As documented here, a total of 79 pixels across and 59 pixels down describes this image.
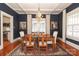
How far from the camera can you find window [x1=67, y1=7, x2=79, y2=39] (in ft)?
18.1

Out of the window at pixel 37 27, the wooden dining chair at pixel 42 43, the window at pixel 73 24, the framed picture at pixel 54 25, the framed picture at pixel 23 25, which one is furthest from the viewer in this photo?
the framed picture at pixel 23 25

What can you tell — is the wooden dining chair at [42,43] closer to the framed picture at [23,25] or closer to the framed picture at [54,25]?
the framed picture at [54,25]

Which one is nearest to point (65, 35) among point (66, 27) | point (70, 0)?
point (66, 27)

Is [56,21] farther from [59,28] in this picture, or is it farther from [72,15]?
[72,15]

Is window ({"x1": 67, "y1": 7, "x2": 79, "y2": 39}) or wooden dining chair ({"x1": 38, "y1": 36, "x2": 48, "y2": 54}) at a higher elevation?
window ({"x1": 67, "y1": 7, "x2": 79, "y2": 39})

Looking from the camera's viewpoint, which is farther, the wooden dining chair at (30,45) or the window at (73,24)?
the window at (73,24)

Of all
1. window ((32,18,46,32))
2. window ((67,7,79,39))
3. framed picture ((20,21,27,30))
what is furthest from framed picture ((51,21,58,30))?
window ((67,7,79,39))

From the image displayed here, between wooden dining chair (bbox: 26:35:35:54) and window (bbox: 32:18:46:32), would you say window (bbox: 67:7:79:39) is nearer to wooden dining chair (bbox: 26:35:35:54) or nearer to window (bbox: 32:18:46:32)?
wooden dining chair (bbox: 26:35:35:54)

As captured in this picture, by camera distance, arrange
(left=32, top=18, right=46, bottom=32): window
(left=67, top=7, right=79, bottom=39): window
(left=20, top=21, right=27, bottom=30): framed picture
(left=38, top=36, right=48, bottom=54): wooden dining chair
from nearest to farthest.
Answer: (left=38, top=36, right=48, bottom=54): wooden dining chair → (left=67, top=7, right=79, bottom=39): window → (left=32, top=18, right=46, bottom=32): window → (left=20, top=21, right=27, bottom=30): framed picture

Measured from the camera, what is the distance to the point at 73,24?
601 cm

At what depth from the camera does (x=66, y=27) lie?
688 cm

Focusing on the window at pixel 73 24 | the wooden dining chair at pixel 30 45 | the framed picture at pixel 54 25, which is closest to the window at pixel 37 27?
the framed picture at pixel 54 25

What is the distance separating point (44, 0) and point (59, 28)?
276 inches

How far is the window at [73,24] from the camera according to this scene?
5520 millimetres
